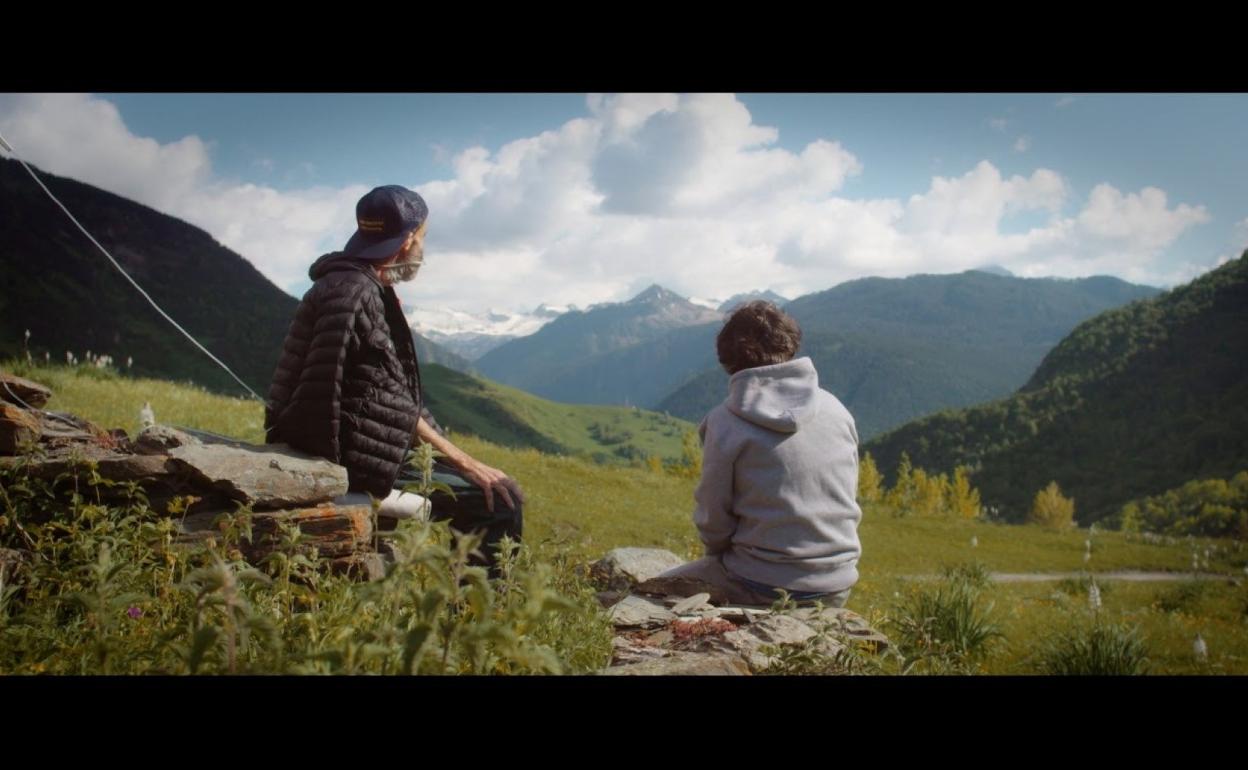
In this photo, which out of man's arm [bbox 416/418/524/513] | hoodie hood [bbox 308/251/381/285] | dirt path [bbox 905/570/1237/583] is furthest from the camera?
dirt path [bbox 905/570/1237/583]

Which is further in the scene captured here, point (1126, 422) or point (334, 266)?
point (1126, 422)

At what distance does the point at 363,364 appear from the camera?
4012mm

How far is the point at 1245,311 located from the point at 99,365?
175 metres

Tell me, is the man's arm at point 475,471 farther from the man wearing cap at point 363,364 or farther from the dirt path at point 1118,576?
the dirt path at point 1118,576

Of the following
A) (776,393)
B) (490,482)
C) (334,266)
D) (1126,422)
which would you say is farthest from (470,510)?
(1126,422)

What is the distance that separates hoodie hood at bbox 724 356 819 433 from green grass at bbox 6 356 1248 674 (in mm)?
1389

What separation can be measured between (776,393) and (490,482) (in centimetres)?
185

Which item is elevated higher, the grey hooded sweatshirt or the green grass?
the grey hooded sweatshirt

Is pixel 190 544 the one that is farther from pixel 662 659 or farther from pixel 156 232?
pixel 156 232

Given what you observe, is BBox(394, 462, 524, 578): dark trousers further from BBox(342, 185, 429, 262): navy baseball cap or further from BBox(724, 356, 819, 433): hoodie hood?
BBox(724, 356, 819, 433): hoodie hood

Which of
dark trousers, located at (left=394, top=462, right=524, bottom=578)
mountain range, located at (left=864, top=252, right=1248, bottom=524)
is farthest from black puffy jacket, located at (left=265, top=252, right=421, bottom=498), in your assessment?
mountain range, located at (left=864, top=252, right=1248, bottom=524)

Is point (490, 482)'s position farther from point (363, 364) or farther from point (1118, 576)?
point (1118, 576)

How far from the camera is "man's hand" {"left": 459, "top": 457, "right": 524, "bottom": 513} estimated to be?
14.7 ft

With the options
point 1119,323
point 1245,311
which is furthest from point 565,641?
point 1119,323
